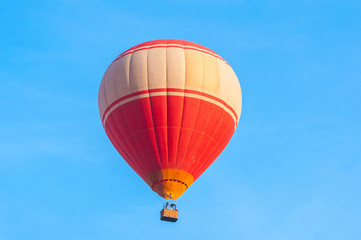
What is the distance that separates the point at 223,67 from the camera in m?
47.0

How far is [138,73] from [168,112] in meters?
2.37

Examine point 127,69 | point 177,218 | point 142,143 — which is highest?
point 127,69

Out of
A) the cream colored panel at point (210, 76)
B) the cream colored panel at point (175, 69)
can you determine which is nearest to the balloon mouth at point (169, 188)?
the cream colored panel at point (175, 69)

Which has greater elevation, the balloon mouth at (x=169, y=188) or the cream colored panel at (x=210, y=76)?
the cream colored panel at (x=210, y=76)

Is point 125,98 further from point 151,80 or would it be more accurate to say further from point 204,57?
point 204,57

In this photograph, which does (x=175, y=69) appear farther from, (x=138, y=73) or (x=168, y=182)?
(x=168, y=182)

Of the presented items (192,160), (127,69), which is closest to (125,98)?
(127,69)

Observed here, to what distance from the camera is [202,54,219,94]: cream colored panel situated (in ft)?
149

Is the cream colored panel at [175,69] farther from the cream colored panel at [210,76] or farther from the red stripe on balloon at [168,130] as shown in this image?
the cream colored panel at [210,76]

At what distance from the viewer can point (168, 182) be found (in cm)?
4500

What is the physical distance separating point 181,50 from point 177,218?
7922 mm

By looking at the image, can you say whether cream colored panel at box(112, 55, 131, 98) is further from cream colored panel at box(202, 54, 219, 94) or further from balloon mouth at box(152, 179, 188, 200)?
balloon mouth at box(152, 179, 188, 200)

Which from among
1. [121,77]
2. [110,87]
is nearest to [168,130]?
[121,77]

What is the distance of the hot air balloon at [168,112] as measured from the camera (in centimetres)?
4488
